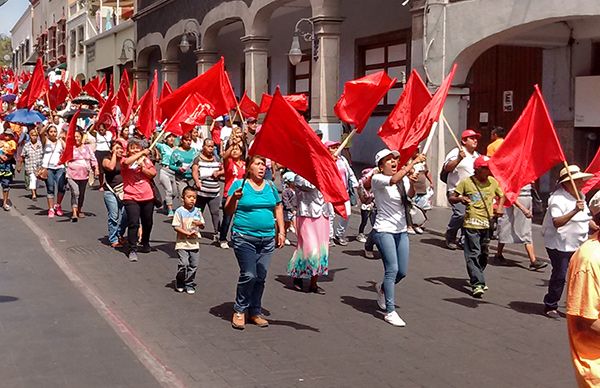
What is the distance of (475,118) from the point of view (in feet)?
62.3

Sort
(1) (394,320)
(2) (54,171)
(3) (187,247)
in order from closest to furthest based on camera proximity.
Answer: (1) (394,320), (3) (187,247), (2) (54,171)

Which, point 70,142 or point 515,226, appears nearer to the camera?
point 515,226

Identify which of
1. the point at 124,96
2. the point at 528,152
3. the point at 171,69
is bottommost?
the point at 528,152

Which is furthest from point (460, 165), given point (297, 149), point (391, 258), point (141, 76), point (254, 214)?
point (141, 76)

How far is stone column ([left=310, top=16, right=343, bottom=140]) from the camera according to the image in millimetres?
18984

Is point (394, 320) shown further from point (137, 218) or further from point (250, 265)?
point (137, 218)

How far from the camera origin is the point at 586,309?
3688mm

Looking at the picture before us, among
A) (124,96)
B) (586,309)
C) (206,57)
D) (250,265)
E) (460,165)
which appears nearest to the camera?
(586,309)

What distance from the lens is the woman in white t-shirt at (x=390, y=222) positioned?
24.0 ft

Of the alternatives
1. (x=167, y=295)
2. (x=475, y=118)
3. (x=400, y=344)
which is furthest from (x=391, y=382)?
(x=475, y=118)

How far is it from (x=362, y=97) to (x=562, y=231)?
9.51 ft

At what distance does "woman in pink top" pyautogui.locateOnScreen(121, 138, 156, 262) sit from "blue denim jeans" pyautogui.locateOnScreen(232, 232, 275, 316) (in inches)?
140

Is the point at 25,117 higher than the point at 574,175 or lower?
higher

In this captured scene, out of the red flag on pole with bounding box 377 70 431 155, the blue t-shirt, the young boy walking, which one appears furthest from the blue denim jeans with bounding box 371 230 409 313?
the young boy walking
